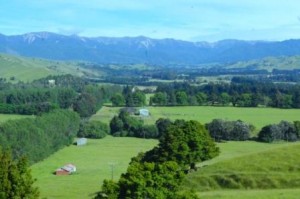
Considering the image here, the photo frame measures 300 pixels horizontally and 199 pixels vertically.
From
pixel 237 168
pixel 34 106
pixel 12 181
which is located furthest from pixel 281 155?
pixel 34 106

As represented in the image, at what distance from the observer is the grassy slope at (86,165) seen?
7797 cm

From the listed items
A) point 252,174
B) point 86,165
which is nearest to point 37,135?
point 86,165

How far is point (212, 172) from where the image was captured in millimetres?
66875

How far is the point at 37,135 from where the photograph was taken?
387 feet

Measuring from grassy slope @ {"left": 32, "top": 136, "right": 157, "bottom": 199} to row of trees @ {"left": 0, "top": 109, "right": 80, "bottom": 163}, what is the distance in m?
2.22

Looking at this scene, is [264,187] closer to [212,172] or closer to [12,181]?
[212,172]

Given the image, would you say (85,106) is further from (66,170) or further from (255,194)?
(255,194)

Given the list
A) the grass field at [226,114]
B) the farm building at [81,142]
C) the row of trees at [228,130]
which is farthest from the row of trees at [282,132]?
the farm building at [81,142]

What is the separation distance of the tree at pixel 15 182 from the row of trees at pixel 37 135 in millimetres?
56022

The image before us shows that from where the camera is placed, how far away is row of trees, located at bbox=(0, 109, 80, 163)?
361 feet

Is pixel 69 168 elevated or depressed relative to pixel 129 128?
depressed

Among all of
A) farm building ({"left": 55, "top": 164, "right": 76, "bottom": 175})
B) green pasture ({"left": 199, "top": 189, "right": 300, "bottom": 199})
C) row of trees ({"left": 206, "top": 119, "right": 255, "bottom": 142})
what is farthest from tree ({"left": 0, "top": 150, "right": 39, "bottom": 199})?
row of trees ({"left": 206, "top": 119, "right": 255, "bottom": 142})

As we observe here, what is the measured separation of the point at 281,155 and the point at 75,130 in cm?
8464

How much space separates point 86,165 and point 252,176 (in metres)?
49.3
